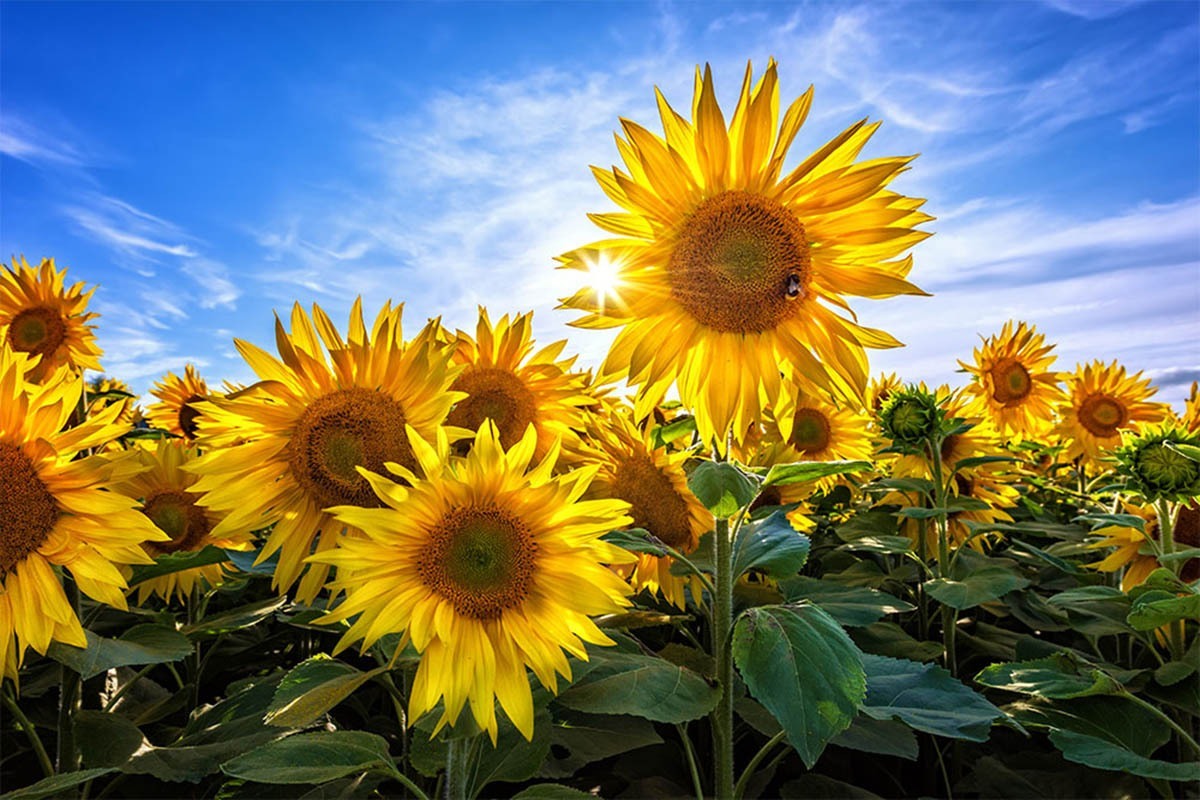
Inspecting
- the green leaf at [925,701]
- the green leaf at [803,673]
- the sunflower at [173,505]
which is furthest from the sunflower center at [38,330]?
the green leaf at [925,701]

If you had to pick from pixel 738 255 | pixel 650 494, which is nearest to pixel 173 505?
pixel 650 494

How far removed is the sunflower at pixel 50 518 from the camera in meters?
2.12

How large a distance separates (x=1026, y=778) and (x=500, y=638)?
2132mm

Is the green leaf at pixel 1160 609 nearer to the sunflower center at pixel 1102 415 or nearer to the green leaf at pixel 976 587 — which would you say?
the green leaf at pixel 976 587

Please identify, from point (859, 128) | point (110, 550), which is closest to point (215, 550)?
point (110, 550)

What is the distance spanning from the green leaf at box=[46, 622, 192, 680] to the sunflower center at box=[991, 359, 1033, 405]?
5.58 meters

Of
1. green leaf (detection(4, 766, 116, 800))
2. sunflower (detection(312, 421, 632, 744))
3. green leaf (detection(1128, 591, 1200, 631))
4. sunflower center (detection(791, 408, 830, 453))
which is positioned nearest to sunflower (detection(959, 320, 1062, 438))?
sunflower center (detection(791, 408, 830, 453))

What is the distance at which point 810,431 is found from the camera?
446 centimetres

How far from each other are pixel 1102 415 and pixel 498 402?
5.30 m

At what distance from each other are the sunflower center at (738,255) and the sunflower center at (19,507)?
1.69m

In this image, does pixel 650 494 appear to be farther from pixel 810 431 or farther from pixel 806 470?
pixel 810 431

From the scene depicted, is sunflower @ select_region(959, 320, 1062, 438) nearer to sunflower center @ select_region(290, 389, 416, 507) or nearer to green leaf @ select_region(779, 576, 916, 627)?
green leaf @ select_region(779, 576, 916, 627)

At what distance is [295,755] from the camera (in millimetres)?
1786

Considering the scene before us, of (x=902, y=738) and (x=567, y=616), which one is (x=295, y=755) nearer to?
(x=567, y=616)
